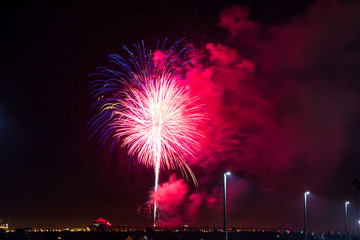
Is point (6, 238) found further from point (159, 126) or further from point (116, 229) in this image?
point (116, 229)

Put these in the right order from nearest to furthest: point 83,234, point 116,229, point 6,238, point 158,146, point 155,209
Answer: point 6,238
point 158,146
point 155,209
point 83,234
point 116,229

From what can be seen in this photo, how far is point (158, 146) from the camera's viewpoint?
55.2m

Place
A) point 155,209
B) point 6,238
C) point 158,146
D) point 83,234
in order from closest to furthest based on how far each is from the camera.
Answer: point 6,238, point 158,146, point 155,209, point 83,234

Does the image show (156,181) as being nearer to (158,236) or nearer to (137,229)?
(158,236)

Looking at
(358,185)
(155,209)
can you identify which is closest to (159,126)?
(155,209)

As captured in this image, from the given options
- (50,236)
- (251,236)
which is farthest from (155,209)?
(251,236)

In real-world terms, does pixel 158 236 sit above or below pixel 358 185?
below

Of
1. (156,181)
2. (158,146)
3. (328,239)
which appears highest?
(158,146)

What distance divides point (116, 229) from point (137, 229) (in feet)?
15.5

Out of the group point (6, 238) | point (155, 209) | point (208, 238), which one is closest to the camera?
point (6, 238)

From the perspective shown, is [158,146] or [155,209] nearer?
[158,146]

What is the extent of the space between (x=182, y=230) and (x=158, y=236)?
22.2 metres

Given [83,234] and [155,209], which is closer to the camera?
[155,209]

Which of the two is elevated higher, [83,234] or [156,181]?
[156,181]
